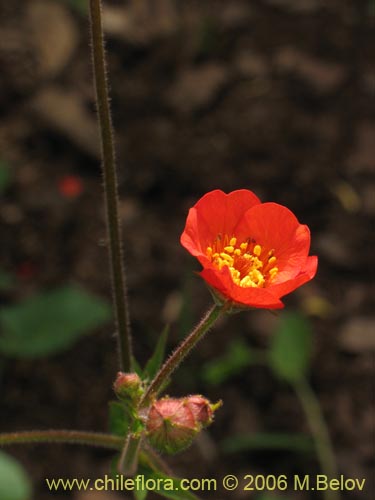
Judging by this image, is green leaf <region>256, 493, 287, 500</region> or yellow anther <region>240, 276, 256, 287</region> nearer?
yellow anther <region>240, 276, 256, 287</region>

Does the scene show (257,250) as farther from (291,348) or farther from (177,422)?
(291,348)

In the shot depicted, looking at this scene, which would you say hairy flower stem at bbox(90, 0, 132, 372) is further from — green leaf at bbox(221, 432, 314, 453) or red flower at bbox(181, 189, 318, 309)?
green leaf at bbox(221, 432, 314, 453)

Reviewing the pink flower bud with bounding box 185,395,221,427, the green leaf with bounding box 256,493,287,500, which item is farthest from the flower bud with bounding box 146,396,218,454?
the green leaf with bounding box 256,493,287,500

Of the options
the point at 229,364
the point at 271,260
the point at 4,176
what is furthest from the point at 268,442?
the point at 4,176

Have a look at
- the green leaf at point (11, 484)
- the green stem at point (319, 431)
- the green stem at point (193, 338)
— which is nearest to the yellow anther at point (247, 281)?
the green stem at point (193, 338)

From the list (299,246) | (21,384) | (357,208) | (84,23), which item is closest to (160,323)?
(21,384)

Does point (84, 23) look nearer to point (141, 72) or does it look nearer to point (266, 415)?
point (141, 72)
